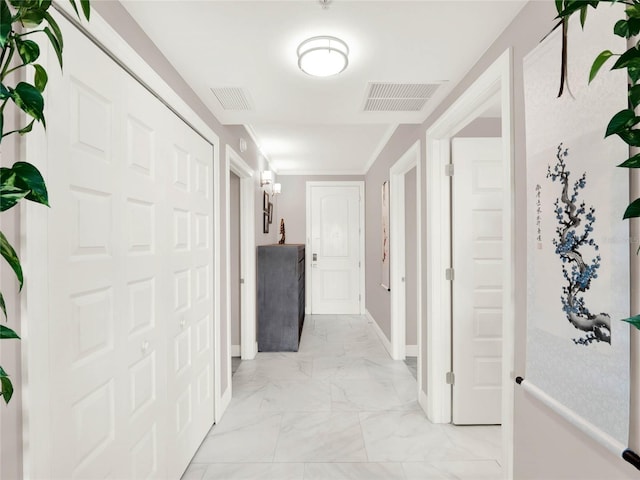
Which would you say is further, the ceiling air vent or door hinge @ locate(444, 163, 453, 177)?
door hinge @ locate(444, 163, 453, 177)

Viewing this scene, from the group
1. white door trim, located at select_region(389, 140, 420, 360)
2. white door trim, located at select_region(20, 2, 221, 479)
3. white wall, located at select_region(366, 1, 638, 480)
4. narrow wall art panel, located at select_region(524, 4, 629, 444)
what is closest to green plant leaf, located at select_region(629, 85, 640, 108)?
narrow wall art panel, located at select_region(524, 4, 629, 444)

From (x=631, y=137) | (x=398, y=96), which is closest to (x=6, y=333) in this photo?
(x=631, y=137)

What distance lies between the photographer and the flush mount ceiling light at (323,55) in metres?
1.64

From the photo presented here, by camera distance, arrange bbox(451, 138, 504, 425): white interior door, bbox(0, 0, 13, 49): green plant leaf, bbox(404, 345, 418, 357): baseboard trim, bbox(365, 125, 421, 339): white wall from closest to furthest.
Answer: bbox(0, 0, 13, 49): green plant leaf → bbox(451, 138, 504, 425): white interior door → bbox(365, 125, 421, 339): white wall → bbox(404, 345, 418, 357): baseboard trim

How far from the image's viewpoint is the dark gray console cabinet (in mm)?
4180

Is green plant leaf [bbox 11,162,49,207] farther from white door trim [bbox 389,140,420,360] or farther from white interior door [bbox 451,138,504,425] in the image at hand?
white door trim [bbox 389,140,420,360]

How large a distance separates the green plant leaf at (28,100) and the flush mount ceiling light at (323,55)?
1352 millimetres

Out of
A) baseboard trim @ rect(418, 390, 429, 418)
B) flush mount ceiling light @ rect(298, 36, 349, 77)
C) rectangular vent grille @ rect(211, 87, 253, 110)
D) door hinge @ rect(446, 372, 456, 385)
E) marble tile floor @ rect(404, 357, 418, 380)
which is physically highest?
rectangular vent grille @ rect(211, 87, 253, 110)

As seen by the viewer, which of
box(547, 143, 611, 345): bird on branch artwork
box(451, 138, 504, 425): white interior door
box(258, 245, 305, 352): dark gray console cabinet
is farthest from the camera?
box(258, 245, 305, 352): dark gray console cabinet

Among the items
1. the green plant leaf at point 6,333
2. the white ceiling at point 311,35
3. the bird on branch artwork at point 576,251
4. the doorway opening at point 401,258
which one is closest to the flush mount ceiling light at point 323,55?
the white ceiling at point 311,35

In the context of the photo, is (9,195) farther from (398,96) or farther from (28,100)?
(398,96)

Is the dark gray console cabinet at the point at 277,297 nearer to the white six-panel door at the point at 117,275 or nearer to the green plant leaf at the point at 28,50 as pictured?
the white six-panel door at the point at 117,275

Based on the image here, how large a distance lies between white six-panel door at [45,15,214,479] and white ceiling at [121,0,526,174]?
1.06 feet

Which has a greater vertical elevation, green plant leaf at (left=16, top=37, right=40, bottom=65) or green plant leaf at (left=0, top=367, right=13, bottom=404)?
green plant leaf at (left=16, top=37, right=40, bottom=65)
